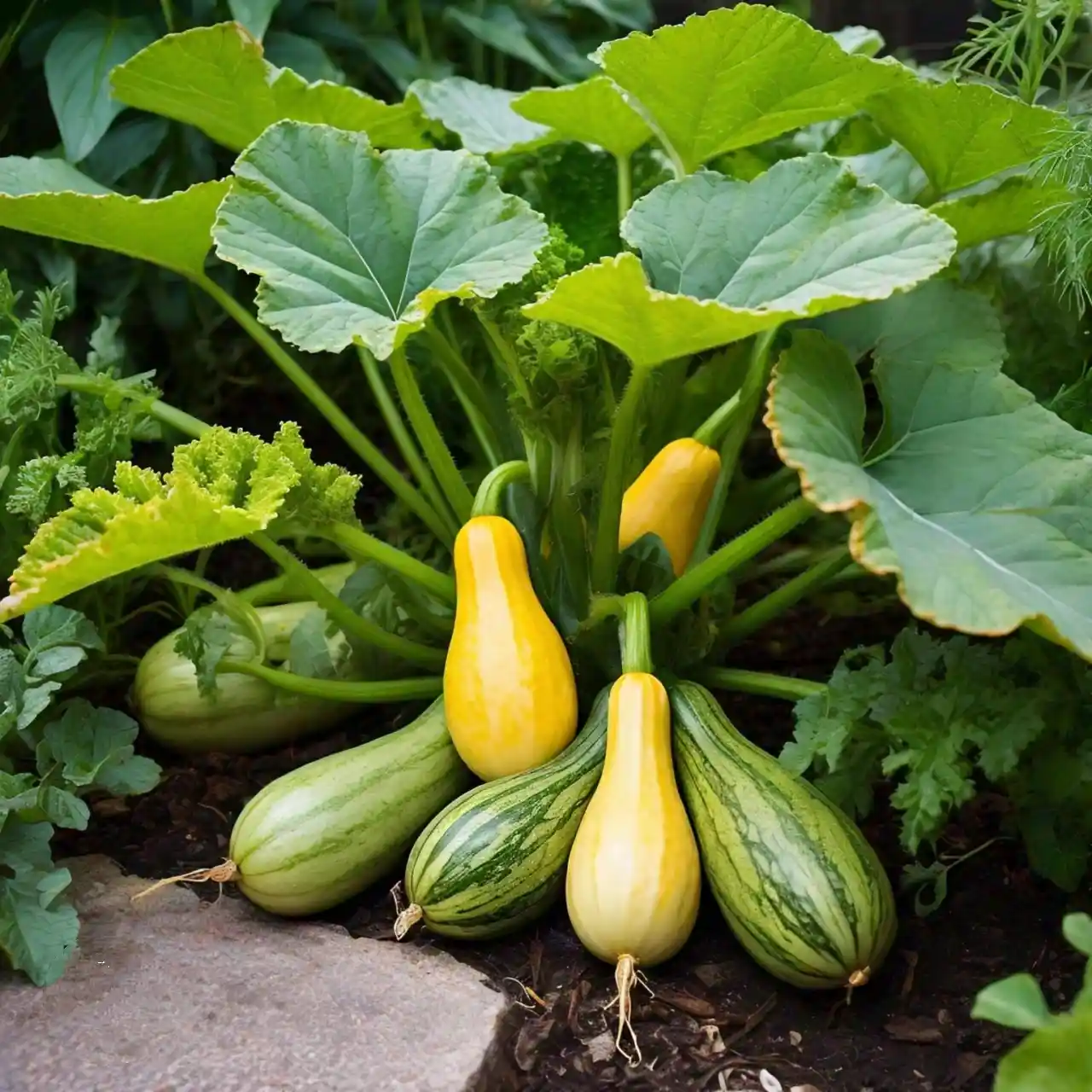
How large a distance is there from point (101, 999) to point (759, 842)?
647mm

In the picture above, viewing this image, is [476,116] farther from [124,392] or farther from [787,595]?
[787,595]

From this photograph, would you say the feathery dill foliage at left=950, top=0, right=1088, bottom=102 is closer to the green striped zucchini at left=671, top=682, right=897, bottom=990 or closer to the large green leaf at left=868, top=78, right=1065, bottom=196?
the large green leaf at left=868, top=78, right=1065, bottom=196

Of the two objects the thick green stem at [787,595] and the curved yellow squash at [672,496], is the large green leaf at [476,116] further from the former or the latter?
the thick green stem at [787,595]

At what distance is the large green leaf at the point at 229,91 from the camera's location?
139 centimetres

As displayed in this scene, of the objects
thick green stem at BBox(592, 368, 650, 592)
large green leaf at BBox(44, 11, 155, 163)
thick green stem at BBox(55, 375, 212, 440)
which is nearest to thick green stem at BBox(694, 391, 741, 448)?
thick green stem at BBox(592, 368, 650, 592)

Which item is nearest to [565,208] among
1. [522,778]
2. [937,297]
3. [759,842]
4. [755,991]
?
[937,297]

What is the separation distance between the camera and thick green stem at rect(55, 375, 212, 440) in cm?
142

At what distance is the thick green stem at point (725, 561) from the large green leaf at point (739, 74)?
0.49 meters

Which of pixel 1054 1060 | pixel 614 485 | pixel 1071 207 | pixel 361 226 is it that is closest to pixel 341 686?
pixel 614 485

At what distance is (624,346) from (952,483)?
344 millimetres

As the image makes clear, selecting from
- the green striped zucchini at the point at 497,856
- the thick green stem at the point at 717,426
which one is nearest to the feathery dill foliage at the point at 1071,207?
the thick green stem at the point at 717,426

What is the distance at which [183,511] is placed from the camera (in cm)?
100

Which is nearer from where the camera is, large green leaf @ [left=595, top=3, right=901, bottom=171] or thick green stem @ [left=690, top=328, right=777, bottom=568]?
large green leaf @ [left=595, top=3, right=901, bottom=171]

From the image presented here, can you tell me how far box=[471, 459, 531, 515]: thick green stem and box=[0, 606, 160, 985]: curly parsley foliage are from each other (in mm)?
450
